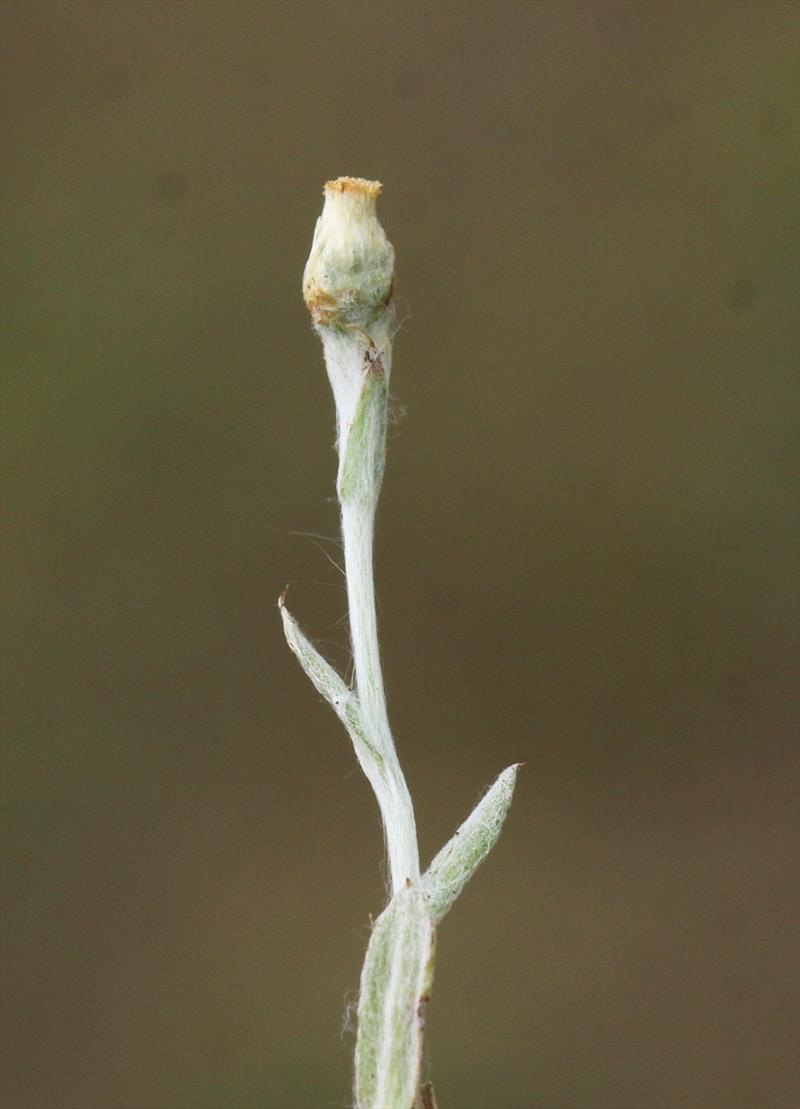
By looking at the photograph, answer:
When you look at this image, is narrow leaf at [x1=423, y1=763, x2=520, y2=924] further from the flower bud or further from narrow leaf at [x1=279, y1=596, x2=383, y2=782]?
the flower bud

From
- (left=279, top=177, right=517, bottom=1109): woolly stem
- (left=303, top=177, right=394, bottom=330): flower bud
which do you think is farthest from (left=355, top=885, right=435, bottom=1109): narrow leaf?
(left=303, top=177, right=394, bottom=330): flower bud

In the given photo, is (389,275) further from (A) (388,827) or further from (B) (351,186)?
(A) (388,827)

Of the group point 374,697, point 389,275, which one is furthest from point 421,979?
point 389,275

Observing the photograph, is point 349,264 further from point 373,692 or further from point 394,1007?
point 394,1007

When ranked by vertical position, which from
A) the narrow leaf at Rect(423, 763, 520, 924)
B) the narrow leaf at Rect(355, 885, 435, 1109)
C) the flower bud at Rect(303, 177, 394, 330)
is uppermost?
the flower bud at Rect(303, 177, 394, 330)

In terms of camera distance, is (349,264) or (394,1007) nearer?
(394,1007)

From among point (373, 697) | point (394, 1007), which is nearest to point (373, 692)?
point (373, 697)

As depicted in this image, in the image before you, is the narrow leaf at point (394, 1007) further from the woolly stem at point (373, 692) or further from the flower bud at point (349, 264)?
the flower bud at point (349, 264)
